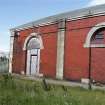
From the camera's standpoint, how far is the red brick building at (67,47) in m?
20.3

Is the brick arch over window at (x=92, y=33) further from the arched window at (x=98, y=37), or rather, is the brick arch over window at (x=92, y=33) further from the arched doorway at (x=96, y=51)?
the arched window at (x=98, y=37)

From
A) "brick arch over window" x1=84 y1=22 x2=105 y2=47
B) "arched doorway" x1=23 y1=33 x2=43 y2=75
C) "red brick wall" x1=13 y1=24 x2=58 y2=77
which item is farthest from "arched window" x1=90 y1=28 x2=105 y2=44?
"arched doorway" x1=23 y1=33 x2=43 y2=75

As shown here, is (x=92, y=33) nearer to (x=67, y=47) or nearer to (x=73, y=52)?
(x=73, y=52)

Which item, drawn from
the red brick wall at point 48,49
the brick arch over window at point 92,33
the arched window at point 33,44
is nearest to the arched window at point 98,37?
the brick arch over window at point 92,33

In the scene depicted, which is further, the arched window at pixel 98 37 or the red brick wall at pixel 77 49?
the red brick wall at pixel 77 49

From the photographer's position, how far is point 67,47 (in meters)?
22.7

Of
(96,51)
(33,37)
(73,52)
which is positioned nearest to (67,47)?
(73,52)

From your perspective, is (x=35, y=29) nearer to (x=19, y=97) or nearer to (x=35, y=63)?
(x=35, y=63)

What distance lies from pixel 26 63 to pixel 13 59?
2508mm

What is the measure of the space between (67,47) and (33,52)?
5162mm

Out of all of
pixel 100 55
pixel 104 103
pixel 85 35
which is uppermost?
pixel 85 35

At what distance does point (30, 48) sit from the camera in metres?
27.7

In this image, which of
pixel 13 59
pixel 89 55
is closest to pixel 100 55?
pixel 89 55

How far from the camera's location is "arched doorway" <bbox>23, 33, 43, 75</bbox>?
26336 millimetres
